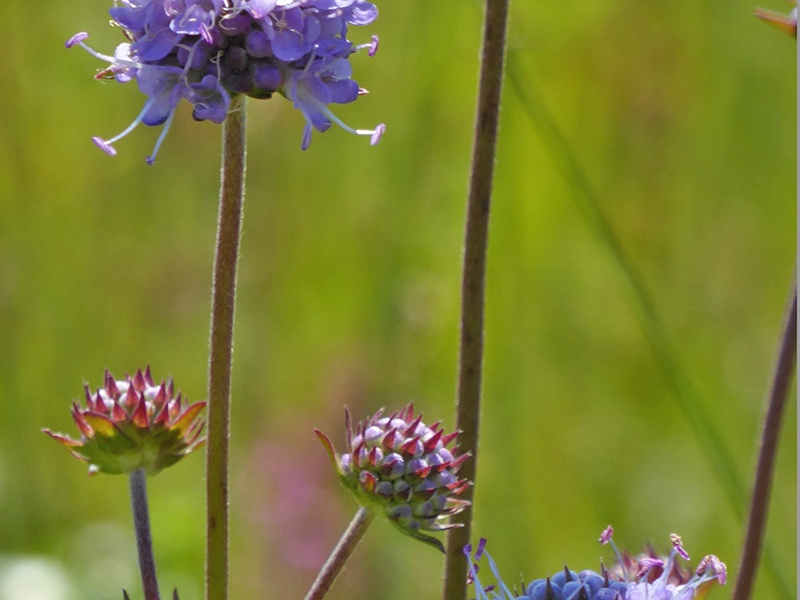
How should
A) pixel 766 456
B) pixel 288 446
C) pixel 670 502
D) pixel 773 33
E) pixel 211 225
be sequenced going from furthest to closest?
1. pixel 773 33
2. pixel 211 225
3. pixel 670 502
4. pixel 288 446
5. pixel 766 456

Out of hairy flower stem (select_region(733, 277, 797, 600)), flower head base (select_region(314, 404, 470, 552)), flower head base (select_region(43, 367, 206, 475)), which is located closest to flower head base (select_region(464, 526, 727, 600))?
flower head base (select_region(314, 404, 470, 552))

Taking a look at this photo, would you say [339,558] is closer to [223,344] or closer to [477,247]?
[223,344]

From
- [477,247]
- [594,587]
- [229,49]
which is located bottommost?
[594,587]

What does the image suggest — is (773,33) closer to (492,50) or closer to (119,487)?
(119,487)

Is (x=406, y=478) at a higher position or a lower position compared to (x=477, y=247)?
lower

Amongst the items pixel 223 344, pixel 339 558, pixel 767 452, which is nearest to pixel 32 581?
pixel 339 558

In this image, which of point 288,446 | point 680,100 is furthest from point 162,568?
point 680,100

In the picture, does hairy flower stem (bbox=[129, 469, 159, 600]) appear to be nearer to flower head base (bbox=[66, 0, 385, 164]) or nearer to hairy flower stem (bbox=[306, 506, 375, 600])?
hairy flower stem (bbox=[306, 506, 375, 600])
